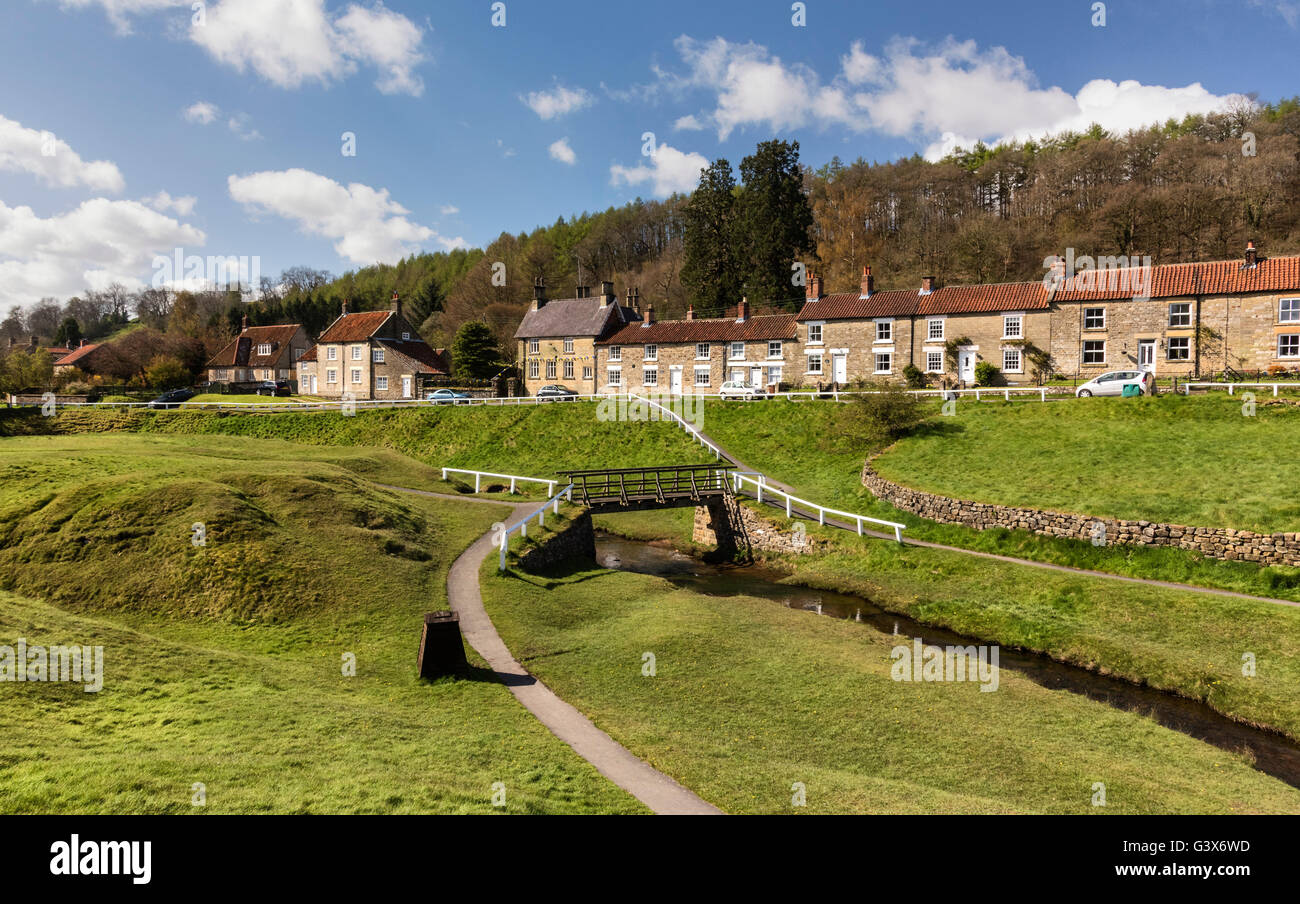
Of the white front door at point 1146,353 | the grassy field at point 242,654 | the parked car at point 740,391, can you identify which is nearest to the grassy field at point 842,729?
the grassy field at point 242,654

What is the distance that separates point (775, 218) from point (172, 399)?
58431 mm

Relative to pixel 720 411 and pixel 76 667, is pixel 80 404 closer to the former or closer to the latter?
pixel 720 411

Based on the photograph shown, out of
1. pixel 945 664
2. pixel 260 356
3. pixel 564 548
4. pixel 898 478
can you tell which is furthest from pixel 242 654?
pixel 260 356

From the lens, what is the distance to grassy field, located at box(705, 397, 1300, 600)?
848 inches

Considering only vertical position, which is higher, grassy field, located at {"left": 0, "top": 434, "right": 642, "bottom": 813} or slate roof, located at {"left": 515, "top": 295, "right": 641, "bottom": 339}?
slate roof, located at {"left": 515, "top": 295, "right": 641, "bottom": 339}

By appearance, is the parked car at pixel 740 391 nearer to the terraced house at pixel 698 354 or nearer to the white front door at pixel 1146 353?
the terraced house at pixel 698 354

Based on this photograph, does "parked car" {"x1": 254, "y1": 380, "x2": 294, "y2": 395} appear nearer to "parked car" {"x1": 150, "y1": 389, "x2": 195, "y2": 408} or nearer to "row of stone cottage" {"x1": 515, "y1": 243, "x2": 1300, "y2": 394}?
"parked car" {"x1": 150, "y1": 389, "x2": 195, "y2": 408}

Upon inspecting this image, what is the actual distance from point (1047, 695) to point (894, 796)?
7.60 metres

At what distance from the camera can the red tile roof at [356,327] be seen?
72188mm

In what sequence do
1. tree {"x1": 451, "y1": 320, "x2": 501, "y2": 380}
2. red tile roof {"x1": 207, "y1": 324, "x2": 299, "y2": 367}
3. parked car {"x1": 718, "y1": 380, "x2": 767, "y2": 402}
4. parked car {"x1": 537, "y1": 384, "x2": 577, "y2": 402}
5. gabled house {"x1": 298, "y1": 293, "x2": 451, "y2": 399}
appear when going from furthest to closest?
1. red tile roof {"x1": 207, "y1": 324, "x2": 299, "y2": 367}
2. gabled house {"x1": 298, "y1": 293, "x2": 451, "y2": 399}
3. tree {"x1": 451, "y1": 320, "x2": 501, "y2": 380}
4. parked car {"x1": 537, "y1": 384, "x2": 577, "y2": 402}
5. parked car {"x1": 718, "y1": 380, "x2": 767, "y2": 402}

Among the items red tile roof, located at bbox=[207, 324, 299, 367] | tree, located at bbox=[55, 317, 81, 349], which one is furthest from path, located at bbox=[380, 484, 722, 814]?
tree, located at bbox=[55, 317, 81, 349]

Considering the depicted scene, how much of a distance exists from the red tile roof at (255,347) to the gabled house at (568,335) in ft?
137

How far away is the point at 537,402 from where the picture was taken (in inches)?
2169
